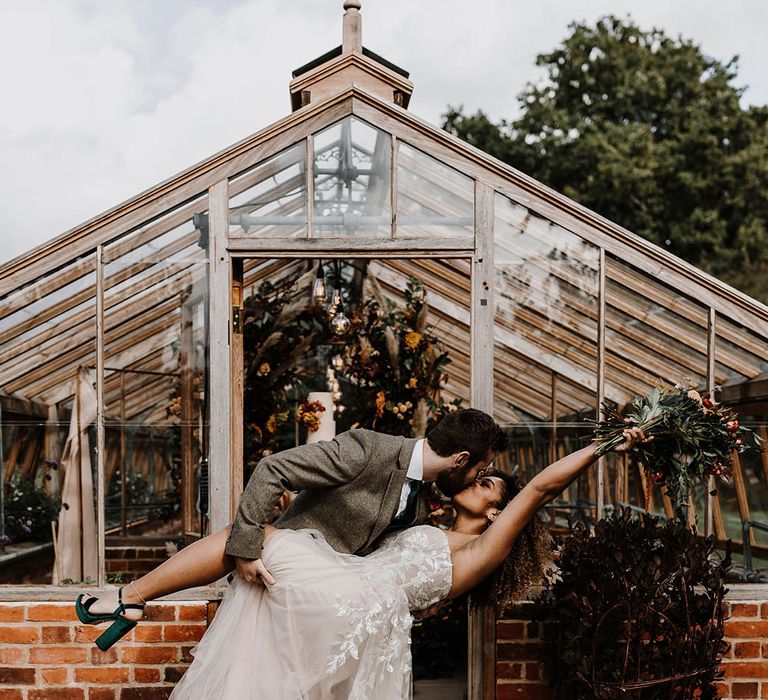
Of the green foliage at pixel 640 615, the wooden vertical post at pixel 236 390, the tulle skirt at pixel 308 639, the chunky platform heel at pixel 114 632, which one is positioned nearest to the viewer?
the tulle skirt at pixel 308 639

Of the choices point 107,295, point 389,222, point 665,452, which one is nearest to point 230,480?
point 107,295

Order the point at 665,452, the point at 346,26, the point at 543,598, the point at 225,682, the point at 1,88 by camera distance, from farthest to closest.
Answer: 1. the point at 1,88
2. the point at 346,26
3. the point at 543,598
4. the point at 665,452
5. the point at 225,682

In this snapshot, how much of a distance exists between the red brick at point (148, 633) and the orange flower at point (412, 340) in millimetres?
2452

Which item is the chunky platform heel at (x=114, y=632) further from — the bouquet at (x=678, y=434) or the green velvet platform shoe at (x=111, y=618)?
the bouquet at (x=678, y=434)

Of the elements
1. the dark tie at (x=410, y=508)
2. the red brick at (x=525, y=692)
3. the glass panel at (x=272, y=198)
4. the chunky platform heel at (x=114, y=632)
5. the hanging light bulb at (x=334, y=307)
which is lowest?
the red brick at (x=525, y=692)

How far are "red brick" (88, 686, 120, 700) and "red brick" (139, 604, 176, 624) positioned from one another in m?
0.41

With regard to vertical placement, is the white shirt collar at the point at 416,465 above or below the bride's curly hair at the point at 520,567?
above

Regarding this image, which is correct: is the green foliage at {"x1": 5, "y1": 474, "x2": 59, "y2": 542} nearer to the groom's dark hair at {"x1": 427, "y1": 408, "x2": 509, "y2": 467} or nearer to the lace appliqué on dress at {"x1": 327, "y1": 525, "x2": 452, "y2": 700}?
the lace appliqué on dress at {"x1": 327, "y1": 525, "x2": 452, "y2": 700}

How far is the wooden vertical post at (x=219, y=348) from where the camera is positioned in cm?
488

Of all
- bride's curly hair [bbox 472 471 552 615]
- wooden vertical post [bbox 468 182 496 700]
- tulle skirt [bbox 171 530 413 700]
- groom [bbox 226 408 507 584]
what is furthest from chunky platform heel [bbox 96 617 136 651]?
wooden vertical post [bbox 468 182 496 700]

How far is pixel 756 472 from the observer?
5.61m

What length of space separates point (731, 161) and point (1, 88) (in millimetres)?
13532

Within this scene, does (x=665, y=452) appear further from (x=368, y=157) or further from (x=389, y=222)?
(x=368, y=157)

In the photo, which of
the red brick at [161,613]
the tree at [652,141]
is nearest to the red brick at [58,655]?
Result: the red brick at [161,613]
